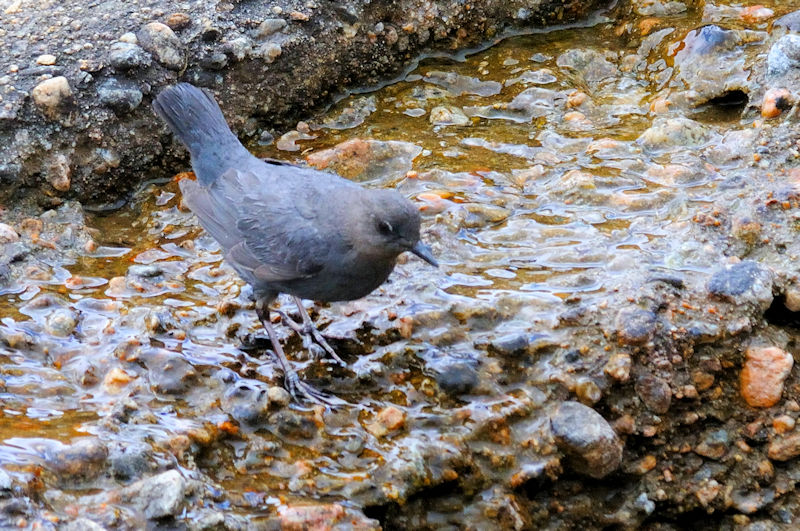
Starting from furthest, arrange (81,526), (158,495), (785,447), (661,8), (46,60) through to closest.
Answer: (661,8), (46,60), (785,447), (158,495), (81,526)

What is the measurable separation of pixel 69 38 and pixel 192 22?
788 millimetres

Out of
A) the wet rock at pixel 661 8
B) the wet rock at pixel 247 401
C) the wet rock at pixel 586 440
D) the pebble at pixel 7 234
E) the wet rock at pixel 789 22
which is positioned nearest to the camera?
the wet rock at pixel 586 440

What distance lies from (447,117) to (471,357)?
2234mm

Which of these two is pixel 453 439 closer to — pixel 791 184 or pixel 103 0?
pixel 791 184

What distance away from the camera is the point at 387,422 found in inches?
147

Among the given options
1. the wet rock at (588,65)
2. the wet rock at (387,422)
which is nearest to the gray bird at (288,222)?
the wet rock at (387,422)

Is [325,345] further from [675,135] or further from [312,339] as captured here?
[675,135]

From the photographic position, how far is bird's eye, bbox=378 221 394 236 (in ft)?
12.8

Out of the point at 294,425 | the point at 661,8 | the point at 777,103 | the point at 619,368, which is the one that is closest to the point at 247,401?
the point at 294,425

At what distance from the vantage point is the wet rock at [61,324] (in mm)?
4145

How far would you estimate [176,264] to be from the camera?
15.7 ft

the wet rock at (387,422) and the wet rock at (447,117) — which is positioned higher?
the wet rock at (447,117)

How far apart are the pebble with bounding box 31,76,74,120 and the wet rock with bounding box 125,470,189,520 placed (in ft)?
9.15

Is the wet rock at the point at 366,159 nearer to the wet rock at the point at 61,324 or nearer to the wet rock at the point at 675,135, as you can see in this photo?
the wet rock at the point at 675,135
